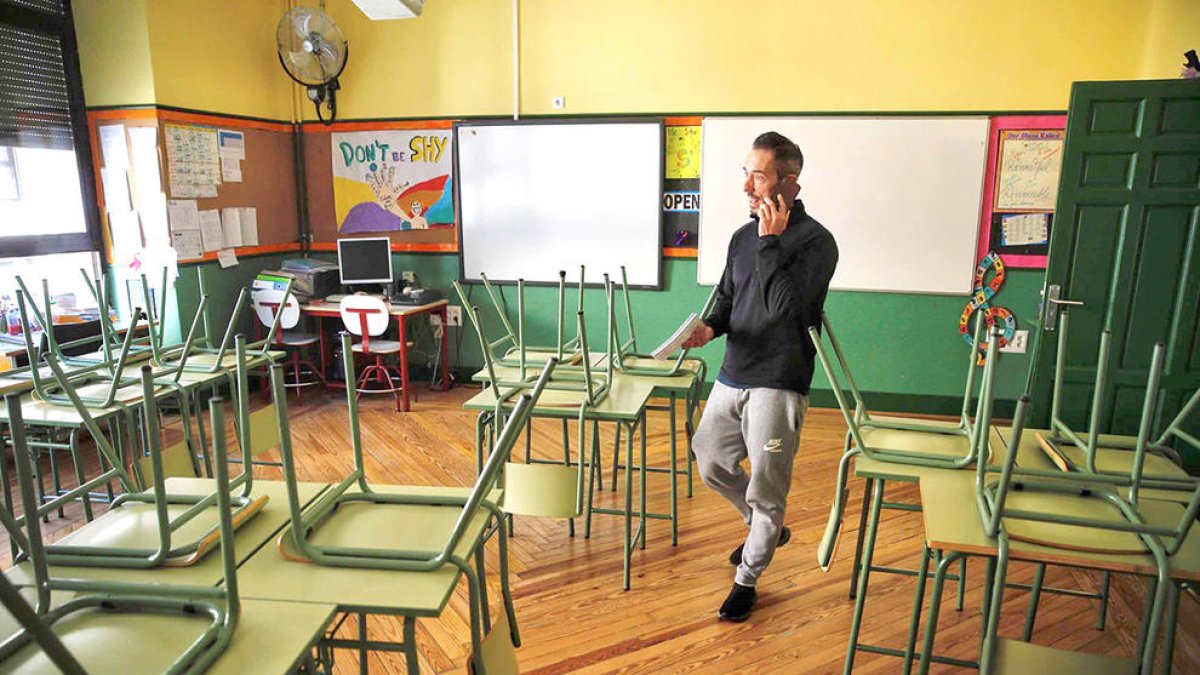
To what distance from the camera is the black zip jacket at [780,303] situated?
7.12ft

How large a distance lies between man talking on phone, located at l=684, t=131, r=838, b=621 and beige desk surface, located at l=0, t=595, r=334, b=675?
150cm

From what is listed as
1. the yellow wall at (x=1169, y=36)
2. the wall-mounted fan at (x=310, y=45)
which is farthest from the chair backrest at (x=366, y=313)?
the yellow wall at (x=1169, y=36)

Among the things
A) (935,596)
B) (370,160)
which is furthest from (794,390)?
(370,160)

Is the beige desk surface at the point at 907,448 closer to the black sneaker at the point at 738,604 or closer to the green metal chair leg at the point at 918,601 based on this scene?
the green metal chair leg at the point at 918,601

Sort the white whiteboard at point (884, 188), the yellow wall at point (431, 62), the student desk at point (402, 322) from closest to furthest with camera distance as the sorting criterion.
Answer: the white whiteboard at point (884, 188), the student desk at point (402, 322), the yellow wall at point (431, 62)

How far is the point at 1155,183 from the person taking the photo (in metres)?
3.13

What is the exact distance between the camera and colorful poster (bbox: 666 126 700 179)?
461 centimetres

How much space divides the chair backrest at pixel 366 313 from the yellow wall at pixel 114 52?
1.60 m

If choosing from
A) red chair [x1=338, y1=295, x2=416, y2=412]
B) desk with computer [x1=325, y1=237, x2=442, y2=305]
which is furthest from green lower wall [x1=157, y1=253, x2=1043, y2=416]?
red chair [x1=338, y1=295, x2=416, y2=412]

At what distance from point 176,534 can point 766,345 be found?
166 cm

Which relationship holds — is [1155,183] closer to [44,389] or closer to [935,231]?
[935,231]

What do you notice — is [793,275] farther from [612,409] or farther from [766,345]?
[612,409]

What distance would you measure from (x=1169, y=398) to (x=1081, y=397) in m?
0.37

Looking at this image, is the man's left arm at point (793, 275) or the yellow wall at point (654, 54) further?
the yellow wall at point (654, 54)
